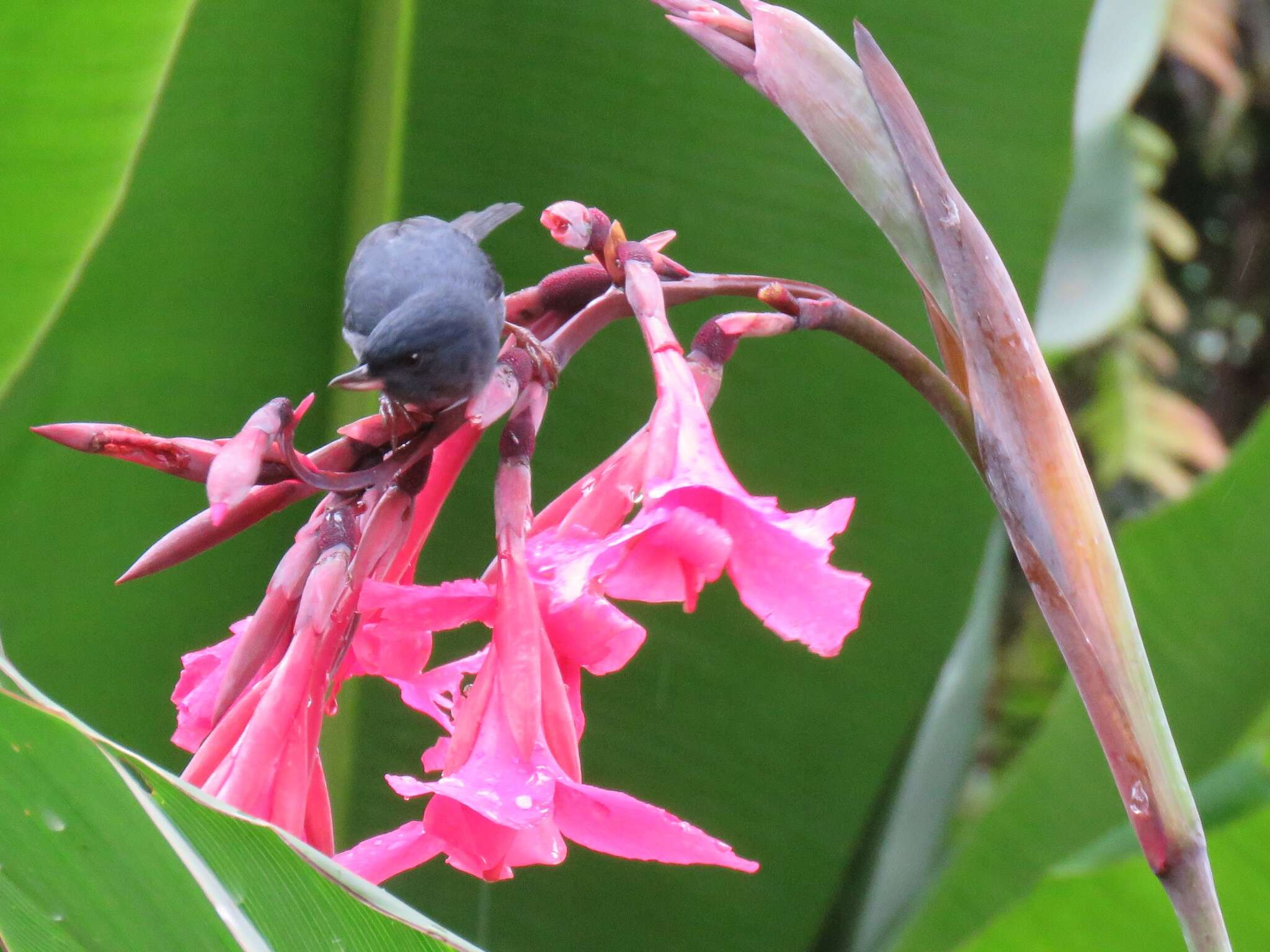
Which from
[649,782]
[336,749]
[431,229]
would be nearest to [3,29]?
[431,229]

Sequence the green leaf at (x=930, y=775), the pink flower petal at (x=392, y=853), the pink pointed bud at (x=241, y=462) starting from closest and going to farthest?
the pink pointed bud at (x=241, y=462) < the pink flower petal at (x=392, y=853) < the green leaf at (x=930, y=775)

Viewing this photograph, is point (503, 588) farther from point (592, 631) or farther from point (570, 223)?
point (570, 223)

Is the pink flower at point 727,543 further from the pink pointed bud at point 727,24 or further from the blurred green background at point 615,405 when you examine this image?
the blurred green background at point 615,405

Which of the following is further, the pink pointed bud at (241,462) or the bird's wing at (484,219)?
the bird's wing at (484,219)

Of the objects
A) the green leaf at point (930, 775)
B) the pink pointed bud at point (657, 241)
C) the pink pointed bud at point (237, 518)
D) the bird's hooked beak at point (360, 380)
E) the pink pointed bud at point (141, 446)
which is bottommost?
the green leaf at point (930, 775)

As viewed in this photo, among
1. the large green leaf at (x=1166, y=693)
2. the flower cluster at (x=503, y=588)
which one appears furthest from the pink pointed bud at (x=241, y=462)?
the large green leaf at (x=1166, y=693)

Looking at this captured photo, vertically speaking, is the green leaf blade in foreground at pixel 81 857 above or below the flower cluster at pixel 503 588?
below

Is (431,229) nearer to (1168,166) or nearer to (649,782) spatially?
(649,782)
